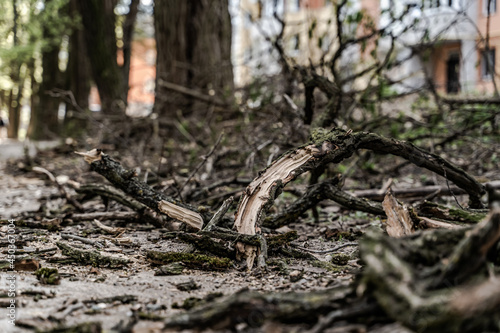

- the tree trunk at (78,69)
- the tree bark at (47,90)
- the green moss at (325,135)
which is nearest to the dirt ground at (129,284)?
the green moss at (325,135)

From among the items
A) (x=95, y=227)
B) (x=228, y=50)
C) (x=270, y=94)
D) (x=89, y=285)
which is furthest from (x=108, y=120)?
(x=89, y=285)

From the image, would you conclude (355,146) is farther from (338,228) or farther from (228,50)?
(228,50)

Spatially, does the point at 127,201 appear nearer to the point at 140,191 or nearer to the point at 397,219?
the point at 140,191

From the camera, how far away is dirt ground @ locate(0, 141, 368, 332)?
160 centimetres

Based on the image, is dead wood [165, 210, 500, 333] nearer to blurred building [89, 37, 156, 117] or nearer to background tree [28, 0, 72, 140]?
blurred building [89, 37, 156, 117]

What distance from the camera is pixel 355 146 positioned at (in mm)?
2486

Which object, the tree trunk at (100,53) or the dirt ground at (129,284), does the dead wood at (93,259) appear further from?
the tree trunk at (100,53)

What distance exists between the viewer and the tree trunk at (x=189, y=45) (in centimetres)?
773

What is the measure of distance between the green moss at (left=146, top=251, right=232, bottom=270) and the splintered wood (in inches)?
4.1

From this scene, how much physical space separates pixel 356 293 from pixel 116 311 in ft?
2.90

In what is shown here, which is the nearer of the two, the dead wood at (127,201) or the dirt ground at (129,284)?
the dirt ground at (129,284)

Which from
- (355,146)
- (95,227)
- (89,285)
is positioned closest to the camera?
(89,285)

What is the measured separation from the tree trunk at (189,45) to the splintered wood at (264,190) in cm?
542

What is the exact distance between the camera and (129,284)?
1979mm
